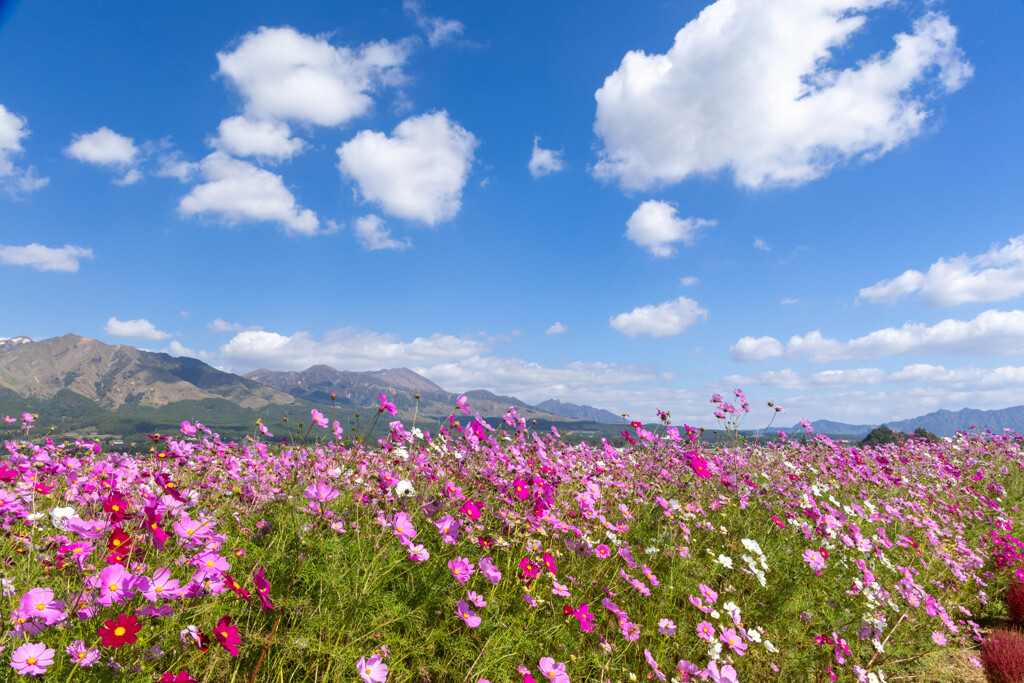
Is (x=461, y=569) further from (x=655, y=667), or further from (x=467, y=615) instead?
(x=655, y=667)

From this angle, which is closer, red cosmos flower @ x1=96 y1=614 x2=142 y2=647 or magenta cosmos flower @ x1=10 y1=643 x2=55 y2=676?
red cosmos flower @ x1=96 y1=614 x2=142 y2=647

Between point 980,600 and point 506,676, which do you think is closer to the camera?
point 506,676

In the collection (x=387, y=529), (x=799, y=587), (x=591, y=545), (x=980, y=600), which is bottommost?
(x=980, y=600)

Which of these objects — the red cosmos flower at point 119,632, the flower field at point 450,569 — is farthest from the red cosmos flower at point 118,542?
the red cosmos flower at point 119,632

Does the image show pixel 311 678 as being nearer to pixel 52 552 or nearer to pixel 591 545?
pixel 52 552

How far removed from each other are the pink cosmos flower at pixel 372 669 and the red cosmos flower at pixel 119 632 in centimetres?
94

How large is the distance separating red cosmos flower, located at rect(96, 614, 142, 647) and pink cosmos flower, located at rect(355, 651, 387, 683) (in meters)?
0.94

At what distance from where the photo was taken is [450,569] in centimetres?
282

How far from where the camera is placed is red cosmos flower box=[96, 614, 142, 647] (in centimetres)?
147

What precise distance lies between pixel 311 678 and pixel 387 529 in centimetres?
82

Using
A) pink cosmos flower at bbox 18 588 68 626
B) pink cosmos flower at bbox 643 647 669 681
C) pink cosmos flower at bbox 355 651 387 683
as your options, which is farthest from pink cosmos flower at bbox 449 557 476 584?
pink cosmos flower at bbox 18 588 68 626

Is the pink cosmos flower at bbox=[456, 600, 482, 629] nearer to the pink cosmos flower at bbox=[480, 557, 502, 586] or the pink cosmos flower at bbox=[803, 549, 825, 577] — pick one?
the pink cosmos flower at bbox=[480, 557, 502, 586]

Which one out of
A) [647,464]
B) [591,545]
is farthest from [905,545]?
[591,545]

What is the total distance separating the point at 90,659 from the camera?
1.75 m
